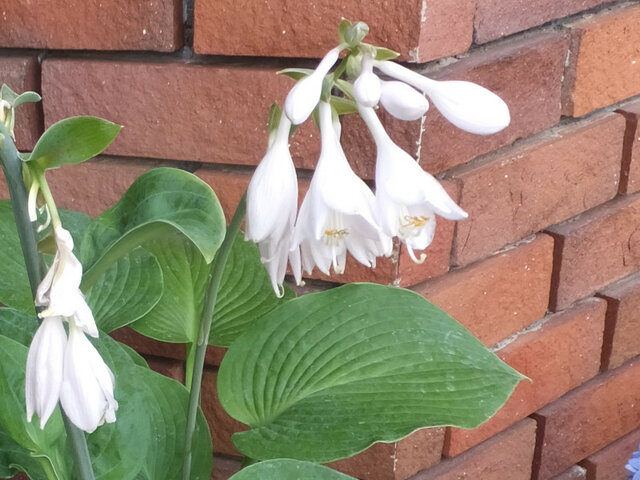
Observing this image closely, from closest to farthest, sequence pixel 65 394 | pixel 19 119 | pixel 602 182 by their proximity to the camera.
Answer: pixel 65 394, pixel 19 119, pixel 602 182

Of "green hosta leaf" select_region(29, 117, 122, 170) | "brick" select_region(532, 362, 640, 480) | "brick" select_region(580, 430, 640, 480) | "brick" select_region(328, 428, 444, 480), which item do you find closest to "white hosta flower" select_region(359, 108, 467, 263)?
"green hosta leaf" select_region(29, 117, 122, 170)

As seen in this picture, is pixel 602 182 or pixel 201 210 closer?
pixel 201 210

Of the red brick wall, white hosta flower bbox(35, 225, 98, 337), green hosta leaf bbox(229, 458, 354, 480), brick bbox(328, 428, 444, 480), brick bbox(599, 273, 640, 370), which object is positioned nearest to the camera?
white hosta flower bbox(35, 225, 98, 337)

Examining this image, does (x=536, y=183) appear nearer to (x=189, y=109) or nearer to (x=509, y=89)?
(x=509, y=89)

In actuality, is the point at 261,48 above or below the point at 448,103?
above

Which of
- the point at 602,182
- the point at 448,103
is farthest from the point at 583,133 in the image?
the point at 448,103

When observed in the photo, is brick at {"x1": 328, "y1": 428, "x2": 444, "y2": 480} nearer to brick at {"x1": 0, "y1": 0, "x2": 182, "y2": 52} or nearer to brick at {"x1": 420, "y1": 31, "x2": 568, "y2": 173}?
brick at {"x1": 420, "y1": 31, "x2": 568, "y2": 173}

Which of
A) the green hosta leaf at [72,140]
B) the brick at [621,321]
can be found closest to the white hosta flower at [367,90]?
the green hosta leaf at [72,140]

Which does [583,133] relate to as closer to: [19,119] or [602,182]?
[602,182]
